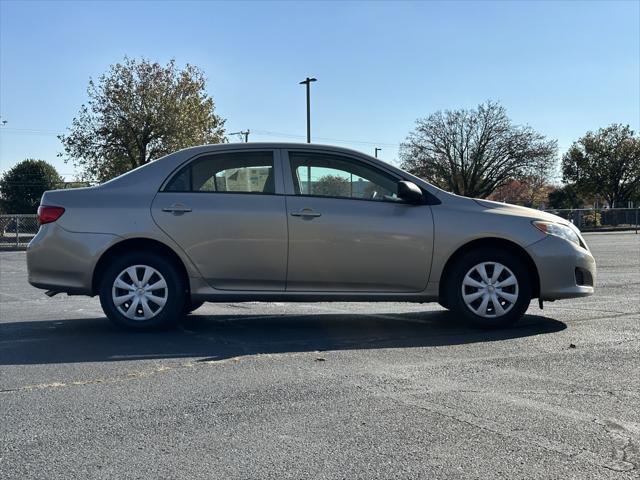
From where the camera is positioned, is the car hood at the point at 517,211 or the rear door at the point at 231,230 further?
the car hood at the point at 517,211

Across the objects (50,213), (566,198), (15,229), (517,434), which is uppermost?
(566,198)

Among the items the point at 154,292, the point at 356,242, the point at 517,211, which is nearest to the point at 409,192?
the point at 356,242

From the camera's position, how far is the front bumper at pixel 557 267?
591 centimetres

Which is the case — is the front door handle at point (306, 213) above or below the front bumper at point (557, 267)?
above

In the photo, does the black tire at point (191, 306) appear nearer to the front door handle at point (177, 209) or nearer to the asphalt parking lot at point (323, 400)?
the asphalt parking lot at point (323, 400)

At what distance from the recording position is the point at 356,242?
19.3 ft

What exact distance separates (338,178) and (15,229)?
73.2ft

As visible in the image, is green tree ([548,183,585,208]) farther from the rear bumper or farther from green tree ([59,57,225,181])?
the rear bumper

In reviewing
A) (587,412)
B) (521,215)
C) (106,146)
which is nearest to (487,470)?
(587,412)

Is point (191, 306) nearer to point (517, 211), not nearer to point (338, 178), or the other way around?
point (338, 178)

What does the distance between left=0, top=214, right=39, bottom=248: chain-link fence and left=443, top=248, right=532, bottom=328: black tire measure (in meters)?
22.6

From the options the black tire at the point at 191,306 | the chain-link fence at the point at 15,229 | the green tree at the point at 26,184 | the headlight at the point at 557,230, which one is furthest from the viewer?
the green tree at the point at 26,184

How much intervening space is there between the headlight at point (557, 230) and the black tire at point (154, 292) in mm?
3369

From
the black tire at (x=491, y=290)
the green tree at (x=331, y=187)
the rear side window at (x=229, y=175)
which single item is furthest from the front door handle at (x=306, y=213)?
the black tire at (x=491, y=290)
